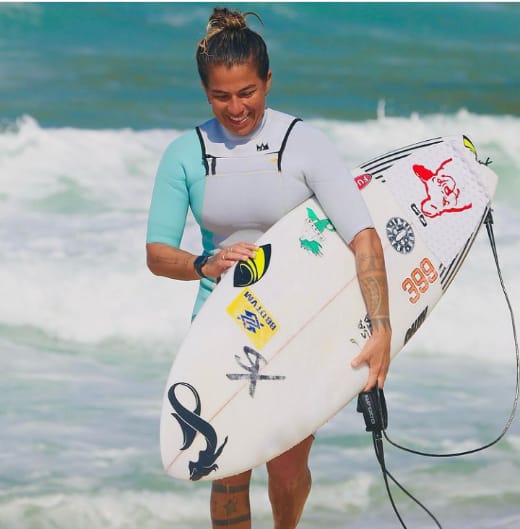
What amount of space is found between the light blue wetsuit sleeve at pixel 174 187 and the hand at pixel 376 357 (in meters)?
0.60

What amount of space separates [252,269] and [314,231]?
212mm

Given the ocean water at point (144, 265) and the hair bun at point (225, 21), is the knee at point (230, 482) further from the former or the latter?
the ocean water at point (144, 265)

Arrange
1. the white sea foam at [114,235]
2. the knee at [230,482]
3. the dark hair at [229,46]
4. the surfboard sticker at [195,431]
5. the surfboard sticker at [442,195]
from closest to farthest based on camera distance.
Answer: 1. the dark hair at [229,46]
2. the surfboard sticker at [195,431]
3. the knee at [230,482]
4. the surfboard sticker at [442,195]
5. the white sea foam at [114,235]

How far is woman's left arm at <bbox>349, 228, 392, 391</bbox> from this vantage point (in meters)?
3.41

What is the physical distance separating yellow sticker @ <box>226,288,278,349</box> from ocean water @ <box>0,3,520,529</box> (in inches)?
83.5

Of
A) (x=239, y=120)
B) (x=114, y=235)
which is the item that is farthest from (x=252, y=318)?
(x=114, y=235)

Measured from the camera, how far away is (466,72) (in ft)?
49.4

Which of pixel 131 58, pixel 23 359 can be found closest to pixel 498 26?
pixel 131 58

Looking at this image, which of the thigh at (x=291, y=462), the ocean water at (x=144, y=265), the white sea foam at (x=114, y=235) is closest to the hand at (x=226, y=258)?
the thigh at (x=291, y=462)

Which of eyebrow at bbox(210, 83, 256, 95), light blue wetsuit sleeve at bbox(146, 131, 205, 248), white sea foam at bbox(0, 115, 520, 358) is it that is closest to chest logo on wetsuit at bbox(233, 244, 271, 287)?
light blue wetsuit sleeve at bbox(146, 131, 205, 248)

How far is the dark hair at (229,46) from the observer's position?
10.6 ft

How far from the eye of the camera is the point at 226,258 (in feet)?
10.9

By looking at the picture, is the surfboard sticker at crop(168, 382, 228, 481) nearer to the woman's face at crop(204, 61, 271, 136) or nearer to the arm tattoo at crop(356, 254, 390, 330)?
the arm tattoo at crop(356, 254, 390, 330)

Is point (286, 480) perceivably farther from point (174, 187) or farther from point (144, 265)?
point (144, 265)
